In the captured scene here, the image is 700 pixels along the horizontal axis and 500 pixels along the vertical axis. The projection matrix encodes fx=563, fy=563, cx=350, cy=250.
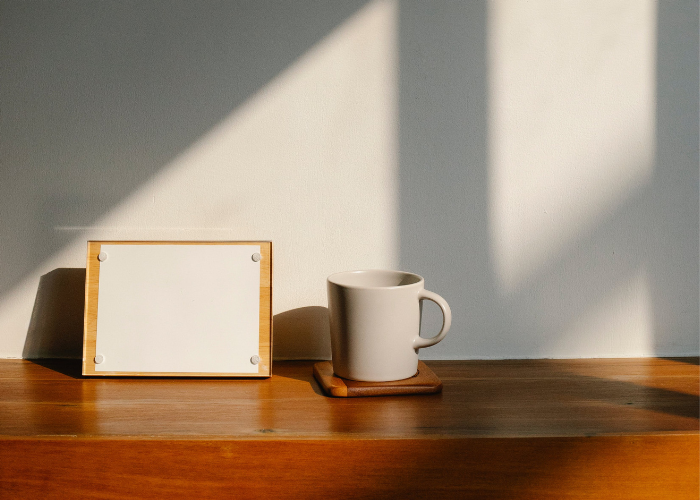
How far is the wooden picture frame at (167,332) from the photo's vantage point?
2.95ft

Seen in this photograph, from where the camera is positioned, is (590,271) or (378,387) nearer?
(378,387)

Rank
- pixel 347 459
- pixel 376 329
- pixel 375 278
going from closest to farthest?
pixel 347 459 → pixel 376 329 → pixel 375 278

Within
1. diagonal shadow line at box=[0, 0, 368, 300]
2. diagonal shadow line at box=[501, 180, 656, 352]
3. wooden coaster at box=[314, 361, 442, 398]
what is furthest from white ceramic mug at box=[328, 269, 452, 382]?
diagonal shadow line at box=[0, 0, 368, 300]

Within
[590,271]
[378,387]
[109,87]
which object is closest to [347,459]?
[378,387]

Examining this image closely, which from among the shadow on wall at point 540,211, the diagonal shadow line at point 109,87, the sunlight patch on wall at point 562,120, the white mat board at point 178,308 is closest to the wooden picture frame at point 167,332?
the white mat board at point 178,308

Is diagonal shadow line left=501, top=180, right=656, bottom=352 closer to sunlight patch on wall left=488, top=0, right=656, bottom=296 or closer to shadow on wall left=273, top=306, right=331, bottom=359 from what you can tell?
sunlight patch on wall left=488, top=0, right=656, bottom=296

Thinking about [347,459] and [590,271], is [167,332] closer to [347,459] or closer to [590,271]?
[347,459]

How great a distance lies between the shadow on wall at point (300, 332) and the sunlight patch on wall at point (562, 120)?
0.33m

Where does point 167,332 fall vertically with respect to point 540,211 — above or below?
below

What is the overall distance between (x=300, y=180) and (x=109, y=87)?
1.20 ft

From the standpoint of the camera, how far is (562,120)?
100cm

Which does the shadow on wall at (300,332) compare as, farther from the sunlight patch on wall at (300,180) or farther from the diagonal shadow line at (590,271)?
the diagonal shadow line at (590,271)

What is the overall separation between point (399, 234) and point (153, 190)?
1.44 feet

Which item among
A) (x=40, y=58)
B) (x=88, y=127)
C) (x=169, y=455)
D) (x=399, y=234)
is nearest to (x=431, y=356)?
(x=399, y=234)
